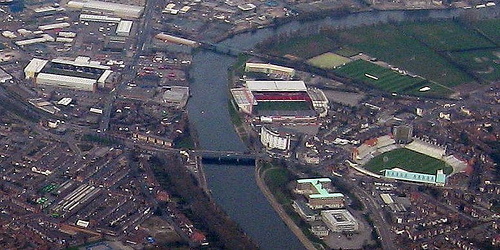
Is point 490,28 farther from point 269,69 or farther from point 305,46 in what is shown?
point 269,69

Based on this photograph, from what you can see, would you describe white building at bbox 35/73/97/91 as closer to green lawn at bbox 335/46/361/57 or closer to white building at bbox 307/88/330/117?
white building at bbox 307/88/330/117

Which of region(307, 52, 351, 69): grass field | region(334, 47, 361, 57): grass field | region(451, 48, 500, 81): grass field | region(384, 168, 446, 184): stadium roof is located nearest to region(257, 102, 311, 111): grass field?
region(307, 52, 351, 69): grass field

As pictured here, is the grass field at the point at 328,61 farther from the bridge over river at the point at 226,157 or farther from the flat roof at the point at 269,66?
the bridge over river at the point at 226,157

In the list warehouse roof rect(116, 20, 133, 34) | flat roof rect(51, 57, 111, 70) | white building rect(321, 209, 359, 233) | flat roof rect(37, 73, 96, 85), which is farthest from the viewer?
warehouse roof rect(116, 20, 133, 34)

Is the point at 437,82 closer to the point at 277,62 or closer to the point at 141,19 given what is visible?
the point at 277,62

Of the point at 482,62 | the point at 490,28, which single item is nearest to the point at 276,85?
the point at 482,62

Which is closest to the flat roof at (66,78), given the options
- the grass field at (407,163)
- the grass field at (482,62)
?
the grass field at (407,163)

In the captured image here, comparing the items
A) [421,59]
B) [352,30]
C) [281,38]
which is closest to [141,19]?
[281,38]
